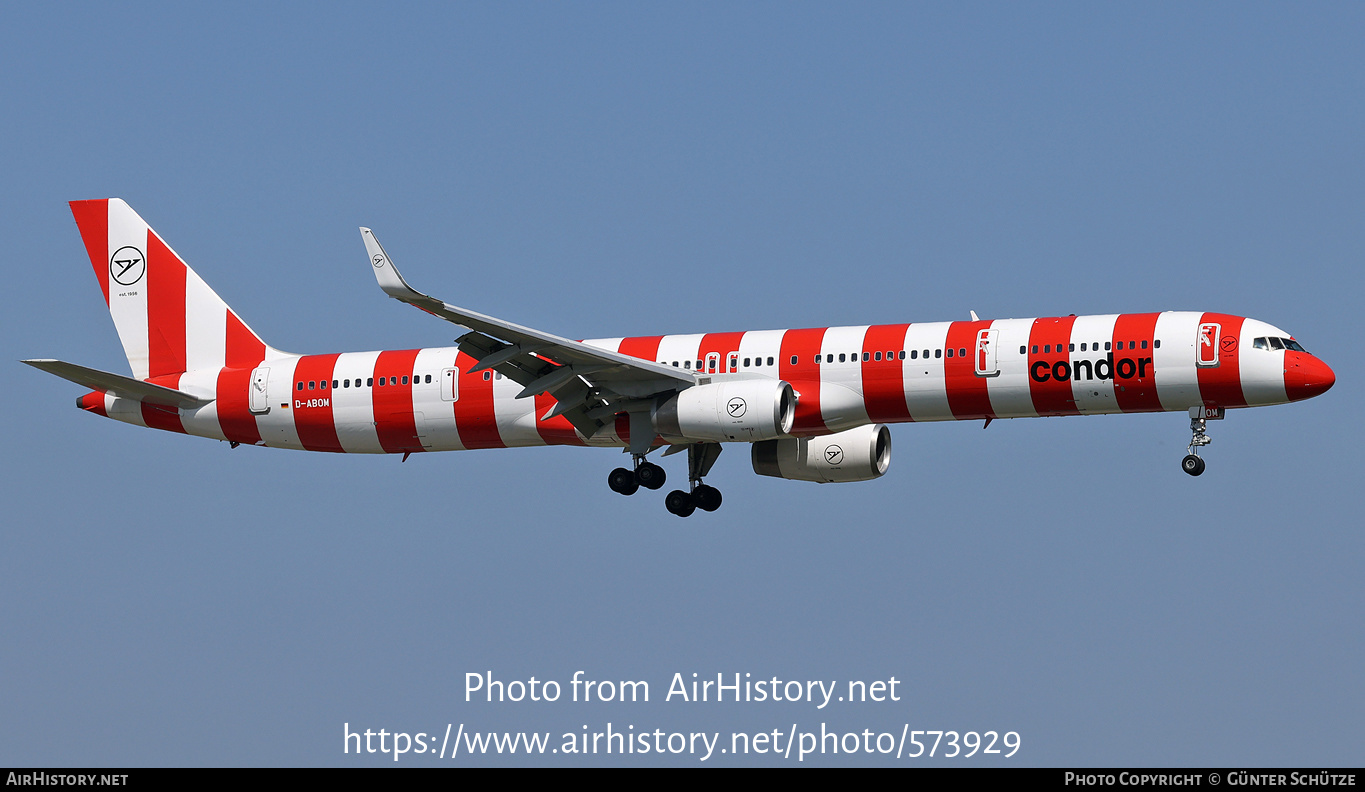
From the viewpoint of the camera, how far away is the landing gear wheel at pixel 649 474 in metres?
46.2

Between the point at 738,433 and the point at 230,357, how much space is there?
15918mm

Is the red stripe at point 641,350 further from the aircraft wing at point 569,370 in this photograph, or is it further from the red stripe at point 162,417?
the red stripe at point 162,417

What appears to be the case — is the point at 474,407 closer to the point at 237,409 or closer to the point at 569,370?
the point at 569,370

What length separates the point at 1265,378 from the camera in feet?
134

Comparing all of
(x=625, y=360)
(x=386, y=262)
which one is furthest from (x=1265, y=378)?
(x=386, y=262)

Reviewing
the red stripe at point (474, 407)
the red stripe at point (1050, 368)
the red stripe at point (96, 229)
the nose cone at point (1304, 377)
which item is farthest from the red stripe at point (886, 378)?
the red stripe at point (96, 229)

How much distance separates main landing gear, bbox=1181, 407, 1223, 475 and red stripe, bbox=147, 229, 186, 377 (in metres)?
27.4

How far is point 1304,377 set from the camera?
40.8m

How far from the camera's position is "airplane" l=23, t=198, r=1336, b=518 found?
41500mm

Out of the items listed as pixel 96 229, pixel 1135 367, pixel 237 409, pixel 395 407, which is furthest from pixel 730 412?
pixel 96 229

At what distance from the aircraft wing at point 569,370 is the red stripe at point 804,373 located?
7.88 ft

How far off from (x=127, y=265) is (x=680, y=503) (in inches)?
698

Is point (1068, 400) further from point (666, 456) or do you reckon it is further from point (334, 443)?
point (334, 443)

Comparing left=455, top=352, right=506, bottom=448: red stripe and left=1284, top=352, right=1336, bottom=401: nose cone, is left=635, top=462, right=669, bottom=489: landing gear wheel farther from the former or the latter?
left=1284, top=352, right=1336, bottom=401: nose cone
